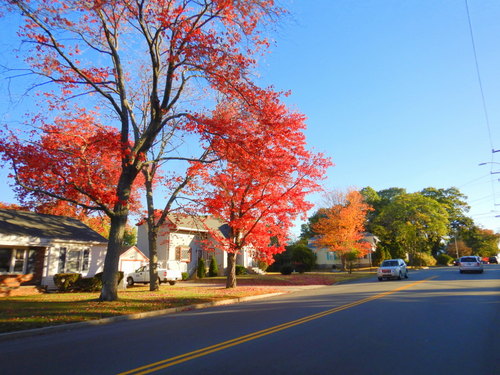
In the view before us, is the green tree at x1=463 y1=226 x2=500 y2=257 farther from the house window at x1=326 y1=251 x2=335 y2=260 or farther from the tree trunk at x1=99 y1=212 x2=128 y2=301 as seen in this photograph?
the tree trunk at x1=99 y1=212 x2=128 y2=301

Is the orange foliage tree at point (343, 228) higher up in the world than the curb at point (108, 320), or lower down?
higher up

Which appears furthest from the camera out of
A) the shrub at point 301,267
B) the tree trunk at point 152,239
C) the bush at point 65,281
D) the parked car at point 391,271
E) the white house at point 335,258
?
the white house at point 335,258

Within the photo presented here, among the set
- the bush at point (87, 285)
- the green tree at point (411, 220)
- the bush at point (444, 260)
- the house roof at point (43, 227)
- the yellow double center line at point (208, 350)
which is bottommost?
the yellow double center line at point (208, 350)

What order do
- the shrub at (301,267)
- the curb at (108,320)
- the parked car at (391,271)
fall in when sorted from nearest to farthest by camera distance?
the curb at (108,320)
the parked car at (391,271)
the shrub at (301,267)

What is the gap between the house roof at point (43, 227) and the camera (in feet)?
65.2

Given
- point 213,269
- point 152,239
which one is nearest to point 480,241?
point 213,269

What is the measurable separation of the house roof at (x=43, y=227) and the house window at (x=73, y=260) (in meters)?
0.92

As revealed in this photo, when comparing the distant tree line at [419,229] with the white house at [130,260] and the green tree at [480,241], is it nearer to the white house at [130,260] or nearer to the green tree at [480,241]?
the green tree at [480,241]

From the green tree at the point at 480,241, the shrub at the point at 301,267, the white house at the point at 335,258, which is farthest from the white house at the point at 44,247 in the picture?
the green tree at the point at 480,241

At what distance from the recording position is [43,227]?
22141mm

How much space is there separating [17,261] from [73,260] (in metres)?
3.42

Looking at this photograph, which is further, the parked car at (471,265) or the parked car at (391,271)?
the parked car at (471,265)

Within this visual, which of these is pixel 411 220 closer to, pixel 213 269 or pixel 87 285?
pixel 213 269

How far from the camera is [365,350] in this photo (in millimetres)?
6219
